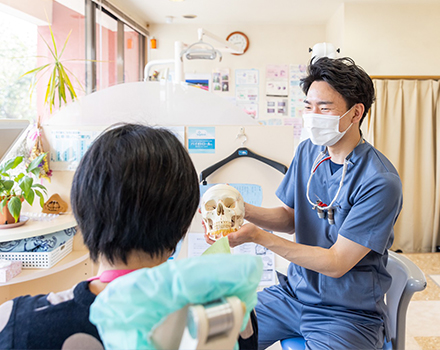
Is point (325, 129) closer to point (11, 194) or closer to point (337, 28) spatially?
point (11, 194)

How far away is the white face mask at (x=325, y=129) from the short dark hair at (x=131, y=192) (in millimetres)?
819

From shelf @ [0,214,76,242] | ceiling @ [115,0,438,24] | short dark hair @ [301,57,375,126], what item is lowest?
shelf @ [0,214,76,242]

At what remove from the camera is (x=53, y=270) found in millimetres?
1690

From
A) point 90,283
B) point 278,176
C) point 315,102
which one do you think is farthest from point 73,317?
point 278,176

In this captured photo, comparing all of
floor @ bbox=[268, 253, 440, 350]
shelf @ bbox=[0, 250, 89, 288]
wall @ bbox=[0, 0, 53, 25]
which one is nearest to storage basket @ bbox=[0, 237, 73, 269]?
shelf @ bbox=[0, 250, 89, 288]

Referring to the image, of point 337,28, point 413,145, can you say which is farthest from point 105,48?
point 413,145

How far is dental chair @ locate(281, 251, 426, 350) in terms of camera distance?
50.6 inches

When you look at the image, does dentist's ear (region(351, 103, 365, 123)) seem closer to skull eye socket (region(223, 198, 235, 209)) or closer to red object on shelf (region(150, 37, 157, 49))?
skull eye socket (region(223, 198, 235, 209))

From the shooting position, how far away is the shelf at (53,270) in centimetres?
159

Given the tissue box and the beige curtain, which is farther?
the beige curtain

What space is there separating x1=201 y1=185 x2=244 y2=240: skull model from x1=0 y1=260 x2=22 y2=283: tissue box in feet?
2.70

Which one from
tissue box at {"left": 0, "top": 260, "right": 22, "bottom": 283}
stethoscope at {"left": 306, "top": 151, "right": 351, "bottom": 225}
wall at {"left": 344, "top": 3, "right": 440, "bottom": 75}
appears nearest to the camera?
stethoscope at {"left": 306, "top": 151, "right": 351, "bottom": 225}

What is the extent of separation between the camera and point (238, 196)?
1.42 metres

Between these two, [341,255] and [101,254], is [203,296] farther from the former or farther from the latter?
[341,255]
